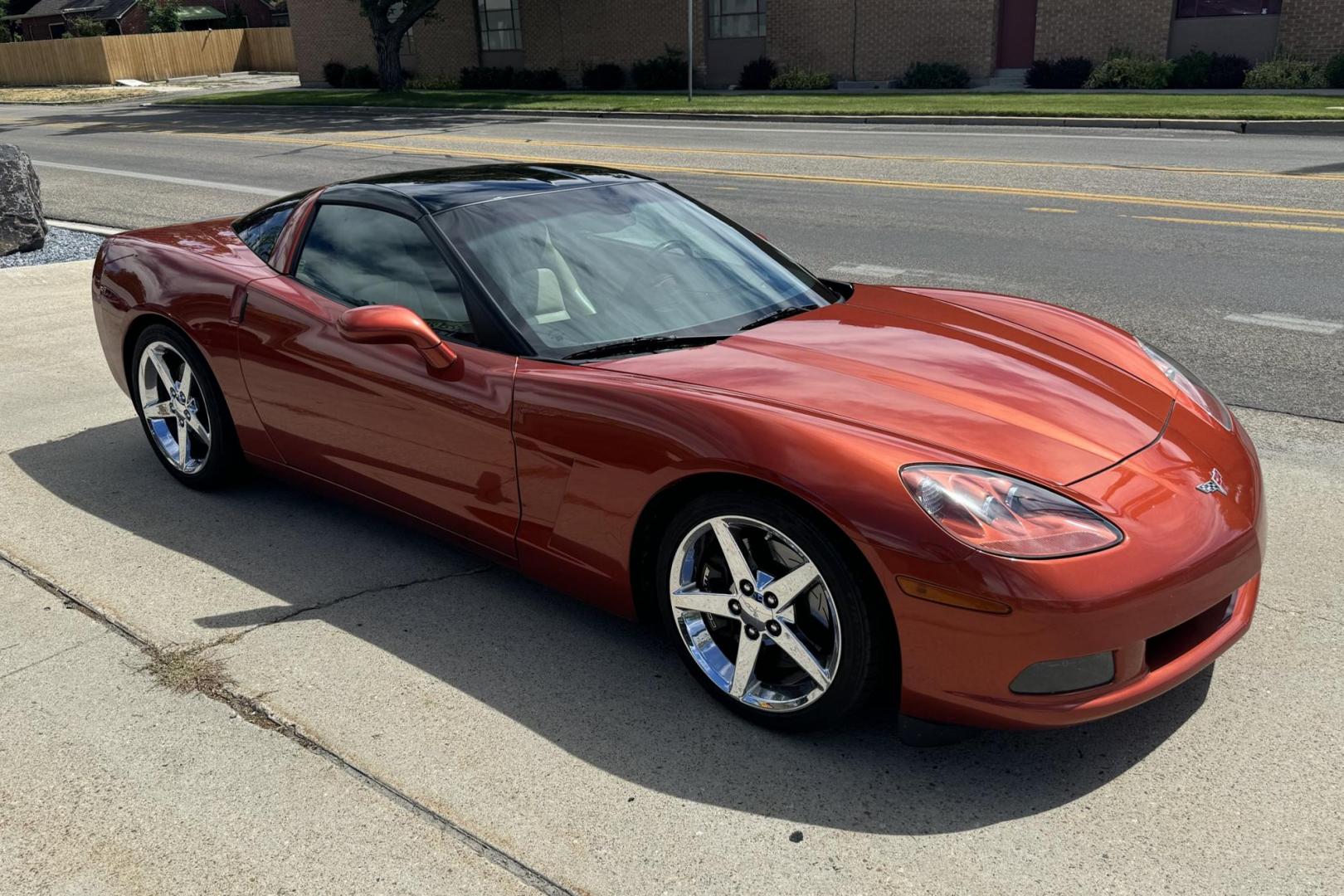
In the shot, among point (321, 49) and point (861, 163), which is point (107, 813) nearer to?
point (861, 163)

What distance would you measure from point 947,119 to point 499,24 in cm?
Result: 2235

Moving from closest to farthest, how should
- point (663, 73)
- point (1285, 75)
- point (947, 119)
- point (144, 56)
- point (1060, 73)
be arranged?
point (947, 119) → point (1285, 75) → point (1060, 73) → point (663, 73) → point (144, 56)

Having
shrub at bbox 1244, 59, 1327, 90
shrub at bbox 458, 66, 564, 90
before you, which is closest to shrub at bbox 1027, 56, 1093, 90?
shrub at bbox 1244, 59, 1327, 90

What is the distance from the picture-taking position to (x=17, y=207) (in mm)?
10625

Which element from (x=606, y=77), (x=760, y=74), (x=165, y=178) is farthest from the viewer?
(x=606, y=77)

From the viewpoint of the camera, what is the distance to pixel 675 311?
3.76 metres

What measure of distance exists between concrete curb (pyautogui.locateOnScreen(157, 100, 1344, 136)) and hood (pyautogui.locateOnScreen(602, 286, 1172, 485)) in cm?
1712

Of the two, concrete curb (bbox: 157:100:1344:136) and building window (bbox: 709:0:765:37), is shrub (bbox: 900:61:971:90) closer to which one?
building window (bbox: 709:0:765:37)

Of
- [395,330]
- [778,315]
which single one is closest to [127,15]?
[395,330]

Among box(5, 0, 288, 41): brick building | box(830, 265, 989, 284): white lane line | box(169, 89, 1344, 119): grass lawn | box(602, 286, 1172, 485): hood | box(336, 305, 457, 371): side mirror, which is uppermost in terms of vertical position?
box(5, 0, 288, 41): brick building

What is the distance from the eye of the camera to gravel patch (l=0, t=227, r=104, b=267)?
10.4m

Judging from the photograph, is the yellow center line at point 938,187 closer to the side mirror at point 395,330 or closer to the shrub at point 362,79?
the side mirror at point 395,330

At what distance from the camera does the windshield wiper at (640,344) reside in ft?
11.5

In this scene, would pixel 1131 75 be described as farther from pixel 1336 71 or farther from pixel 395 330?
pixel 395 330
